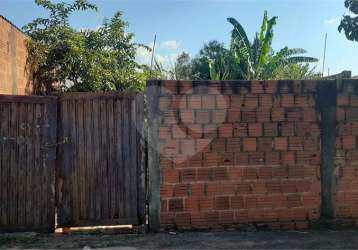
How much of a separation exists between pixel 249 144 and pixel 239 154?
193mm

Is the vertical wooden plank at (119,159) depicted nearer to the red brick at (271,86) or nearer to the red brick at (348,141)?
the red brick at (271,86)

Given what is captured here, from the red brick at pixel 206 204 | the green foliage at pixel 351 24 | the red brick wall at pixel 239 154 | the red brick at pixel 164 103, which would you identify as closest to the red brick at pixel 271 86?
the red brick wall at pixel 239 154

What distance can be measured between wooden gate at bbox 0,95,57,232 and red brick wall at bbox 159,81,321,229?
4.89 feet

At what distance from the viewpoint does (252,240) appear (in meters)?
5.45

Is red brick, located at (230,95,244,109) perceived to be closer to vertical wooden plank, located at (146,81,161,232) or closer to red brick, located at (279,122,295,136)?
red brick, located at (279,122,295,136)

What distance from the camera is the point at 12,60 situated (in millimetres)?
8484

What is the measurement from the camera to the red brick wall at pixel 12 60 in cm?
797

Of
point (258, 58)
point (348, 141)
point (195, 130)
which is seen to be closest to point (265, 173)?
point (195, 130)

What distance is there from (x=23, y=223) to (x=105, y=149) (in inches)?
57.0

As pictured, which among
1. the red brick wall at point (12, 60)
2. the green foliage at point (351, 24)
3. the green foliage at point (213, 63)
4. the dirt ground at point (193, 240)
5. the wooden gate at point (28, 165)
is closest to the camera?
the dirt ground at point (193, 240)

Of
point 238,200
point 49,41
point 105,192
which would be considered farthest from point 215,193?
point 49,41

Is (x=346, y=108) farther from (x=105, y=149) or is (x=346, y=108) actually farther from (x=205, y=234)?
(x=105, y=149)

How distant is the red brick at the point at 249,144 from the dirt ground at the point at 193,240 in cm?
113

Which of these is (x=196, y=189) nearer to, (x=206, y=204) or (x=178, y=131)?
(x=206, y=204)
